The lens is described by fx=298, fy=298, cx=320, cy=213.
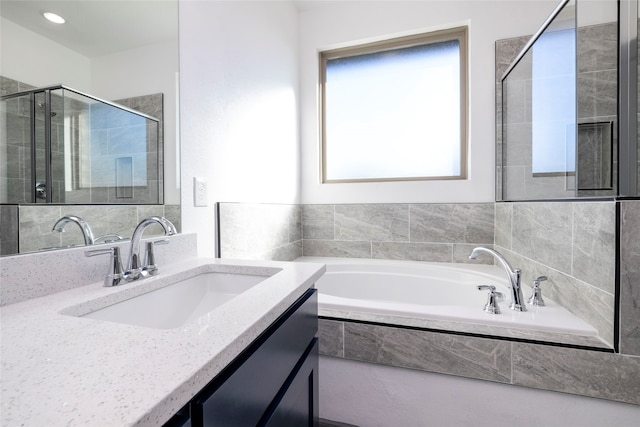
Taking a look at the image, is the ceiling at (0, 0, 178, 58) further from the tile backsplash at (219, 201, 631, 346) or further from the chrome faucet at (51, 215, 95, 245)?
the tile backsplash at (219, 201, 631, 346)

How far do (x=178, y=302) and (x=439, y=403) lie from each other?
104cm

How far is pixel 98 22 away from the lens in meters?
0.87

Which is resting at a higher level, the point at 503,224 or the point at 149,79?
the point at 149,79

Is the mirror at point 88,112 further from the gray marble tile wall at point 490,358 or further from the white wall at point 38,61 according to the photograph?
the gray marble tile wall at point 490,358

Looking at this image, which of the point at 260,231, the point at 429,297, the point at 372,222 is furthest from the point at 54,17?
the point at 429,297

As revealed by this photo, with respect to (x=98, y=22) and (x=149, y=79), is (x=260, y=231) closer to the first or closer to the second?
(x=149, y=79)

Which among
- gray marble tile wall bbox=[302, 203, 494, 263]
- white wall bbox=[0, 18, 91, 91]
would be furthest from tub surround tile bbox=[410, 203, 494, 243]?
white wall bbox=[0, 18, 91, 91]

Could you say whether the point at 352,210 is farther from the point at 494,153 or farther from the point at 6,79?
the point at 6,79

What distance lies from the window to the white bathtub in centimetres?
74

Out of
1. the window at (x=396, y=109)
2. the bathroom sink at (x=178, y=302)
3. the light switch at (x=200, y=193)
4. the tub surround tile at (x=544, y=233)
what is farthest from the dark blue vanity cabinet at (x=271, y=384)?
the window at (x=396, y=109)

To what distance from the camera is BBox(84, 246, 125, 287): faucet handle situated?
781mm

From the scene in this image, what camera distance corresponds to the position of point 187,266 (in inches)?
40.5

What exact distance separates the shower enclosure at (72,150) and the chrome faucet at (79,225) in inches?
1.8

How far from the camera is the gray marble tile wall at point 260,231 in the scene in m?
1.54
